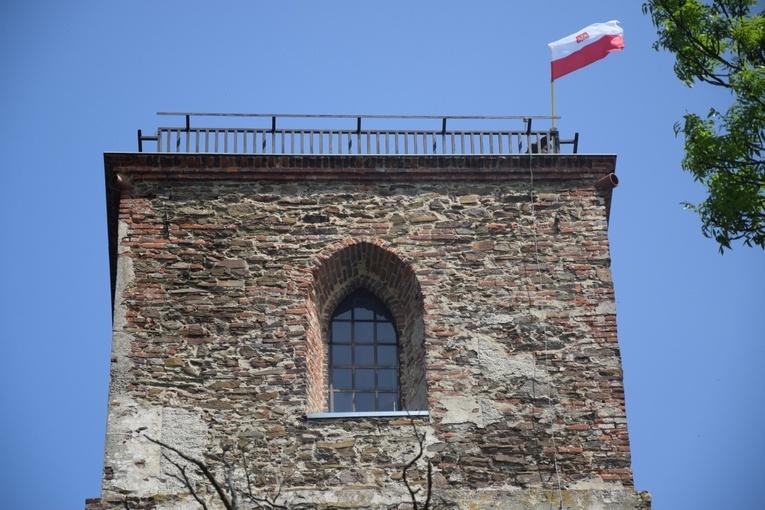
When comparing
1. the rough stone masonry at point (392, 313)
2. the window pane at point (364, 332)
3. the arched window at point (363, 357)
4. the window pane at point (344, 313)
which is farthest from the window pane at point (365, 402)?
the window pane at point (344, 313)

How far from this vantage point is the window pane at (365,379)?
22.5 m

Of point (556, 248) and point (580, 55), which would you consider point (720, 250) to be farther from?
point (580, 55)

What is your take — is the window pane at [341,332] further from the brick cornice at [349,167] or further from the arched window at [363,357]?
the brick cornice at [349,167]

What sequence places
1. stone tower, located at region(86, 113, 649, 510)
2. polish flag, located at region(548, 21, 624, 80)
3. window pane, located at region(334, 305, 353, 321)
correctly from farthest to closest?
1. polish flag, located at region(548, 21, 624, 80)
2. window pane, located at region(334, 305, 353, 321)
3. stone tower, located at region(86, 113, 649, 510)

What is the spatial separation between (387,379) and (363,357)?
0.41m

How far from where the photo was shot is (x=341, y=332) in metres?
22.8

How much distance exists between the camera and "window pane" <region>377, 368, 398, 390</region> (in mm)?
22500

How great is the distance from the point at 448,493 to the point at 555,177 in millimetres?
4508

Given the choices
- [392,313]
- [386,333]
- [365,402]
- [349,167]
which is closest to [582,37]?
[349,167]

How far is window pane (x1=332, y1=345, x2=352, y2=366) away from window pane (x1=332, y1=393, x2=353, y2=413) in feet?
1.40

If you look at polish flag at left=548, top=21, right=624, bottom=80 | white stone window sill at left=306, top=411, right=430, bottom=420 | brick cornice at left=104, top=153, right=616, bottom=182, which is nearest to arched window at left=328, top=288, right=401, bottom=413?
white stone window sill at left=306, top=411, right=430, bottom=420

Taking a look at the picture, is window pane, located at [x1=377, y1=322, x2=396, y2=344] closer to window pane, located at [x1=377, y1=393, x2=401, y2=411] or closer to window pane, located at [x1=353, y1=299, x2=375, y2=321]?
window pane, located at [x1=353, y1=299, x2=375, y2=321]

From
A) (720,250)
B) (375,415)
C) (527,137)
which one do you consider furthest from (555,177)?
(720,250)

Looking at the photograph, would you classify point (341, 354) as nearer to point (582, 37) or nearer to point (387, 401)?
point (387, 401)
